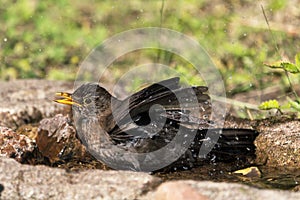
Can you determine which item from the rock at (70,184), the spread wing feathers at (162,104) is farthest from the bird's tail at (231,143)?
the rock at (70,184)

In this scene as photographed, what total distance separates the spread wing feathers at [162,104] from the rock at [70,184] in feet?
3.50

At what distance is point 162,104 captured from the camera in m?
4.58

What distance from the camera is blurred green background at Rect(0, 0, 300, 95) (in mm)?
7867

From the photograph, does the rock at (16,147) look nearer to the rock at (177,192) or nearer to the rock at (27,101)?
the rock at (27,101)

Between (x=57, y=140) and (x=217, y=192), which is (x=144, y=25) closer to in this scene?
(x=57, y=140)

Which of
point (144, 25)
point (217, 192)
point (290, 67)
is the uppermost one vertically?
point (144, 25)

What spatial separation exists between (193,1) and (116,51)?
4.28ft

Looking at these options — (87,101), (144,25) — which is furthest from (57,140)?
(144,25)

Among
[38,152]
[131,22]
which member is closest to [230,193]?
[38,152]

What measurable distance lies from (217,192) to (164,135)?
57.2 inches

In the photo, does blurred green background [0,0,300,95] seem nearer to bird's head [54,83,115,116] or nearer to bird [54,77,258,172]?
bird's head [54,83,115,116]

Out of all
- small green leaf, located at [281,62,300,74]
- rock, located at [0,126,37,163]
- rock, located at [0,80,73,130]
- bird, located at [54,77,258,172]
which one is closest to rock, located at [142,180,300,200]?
bird, located at [54,77,258,172]

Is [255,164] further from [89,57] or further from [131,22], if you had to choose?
[131,22]

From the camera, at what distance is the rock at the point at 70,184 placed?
132 inches
